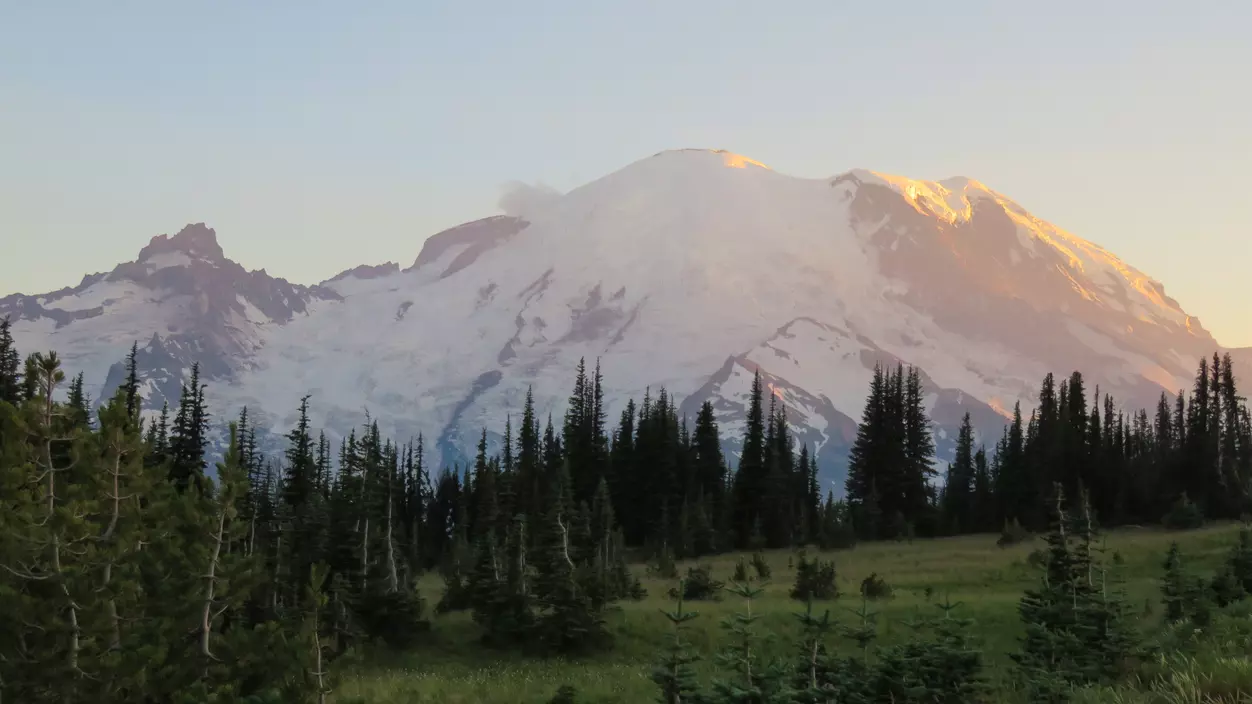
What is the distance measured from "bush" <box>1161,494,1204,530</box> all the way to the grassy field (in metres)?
4.61

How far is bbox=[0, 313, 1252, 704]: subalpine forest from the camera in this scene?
25.7 metres

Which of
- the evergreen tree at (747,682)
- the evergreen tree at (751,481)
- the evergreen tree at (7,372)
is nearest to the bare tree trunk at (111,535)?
the evergreen tree at (747,682)

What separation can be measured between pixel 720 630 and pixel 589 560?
1813 cm

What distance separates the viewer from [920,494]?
102 m

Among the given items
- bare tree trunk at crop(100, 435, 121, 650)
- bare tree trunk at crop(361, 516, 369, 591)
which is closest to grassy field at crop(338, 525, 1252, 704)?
bare tree trunk at crop(361, 516, 369, 591)

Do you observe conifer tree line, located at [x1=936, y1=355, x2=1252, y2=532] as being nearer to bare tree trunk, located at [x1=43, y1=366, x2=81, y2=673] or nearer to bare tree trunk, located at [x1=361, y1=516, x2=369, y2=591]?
bare tree trunk, located at [x1=361, y1=516, x2=369, y2=591]

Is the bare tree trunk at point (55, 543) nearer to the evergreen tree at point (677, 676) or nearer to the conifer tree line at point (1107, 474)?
the evergreen tree at point (677, 676)

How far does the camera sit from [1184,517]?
239 ft

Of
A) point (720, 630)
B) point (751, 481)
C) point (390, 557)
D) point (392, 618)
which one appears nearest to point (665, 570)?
point (720, 630)

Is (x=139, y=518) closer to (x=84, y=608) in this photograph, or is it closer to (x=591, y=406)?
(x=84, y=608)

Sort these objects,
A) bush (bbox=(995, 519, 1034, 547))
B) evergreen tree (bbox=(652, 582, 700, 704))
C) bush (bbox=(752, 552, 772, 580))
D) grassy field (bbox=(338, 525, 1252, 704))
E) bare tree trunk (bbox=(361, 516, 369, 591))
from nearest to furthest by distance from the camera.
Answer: evergreen tree (bbox=(652, 582, 700, 704)) < grassy field (bbox=(338, 525, 1252, 704)) < bare tree trunk (bbox=(361, 516, 369, 591)) < bush (bbox=(752, 552, 772, 580)) < bush (bbox=(995, 519, 1034, 547))

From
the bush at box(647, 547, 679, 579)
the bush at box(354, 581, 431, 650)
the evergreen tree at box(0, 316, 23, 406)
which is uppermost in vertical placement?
the evergreen tree at box(0, 316, 23, 406)

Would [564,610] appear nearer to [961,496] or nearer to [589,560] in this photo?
[589,560]

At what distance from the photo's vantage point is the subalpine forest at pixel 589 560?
1013 inches
